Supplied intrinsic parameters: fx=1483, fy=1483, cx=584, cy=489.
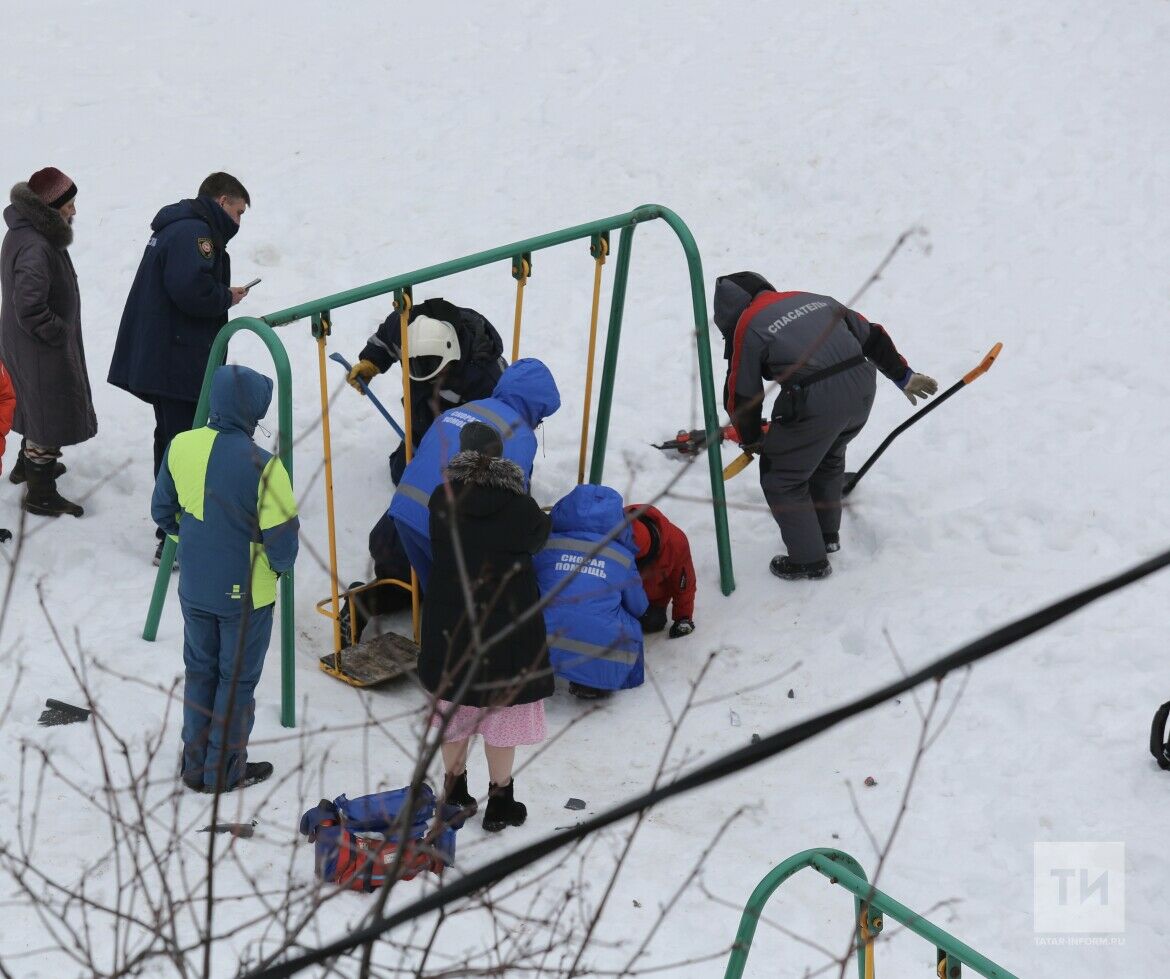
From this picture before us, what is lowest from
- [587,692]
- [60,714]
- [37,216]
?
[587,692]

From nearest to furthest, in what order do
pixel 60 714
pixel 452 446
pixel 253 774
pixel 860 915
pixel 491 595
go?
pixel 860 915, pixel 491 595, pixel 253 774, pixel 60 714, pixel 452 446

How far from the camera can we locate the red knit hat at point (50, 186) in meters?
5.72

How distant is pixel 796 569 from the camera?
6254mm

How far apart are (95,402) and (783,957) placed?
470cm

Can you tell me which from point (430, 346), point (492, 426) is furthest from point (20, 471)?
point (492, 426)

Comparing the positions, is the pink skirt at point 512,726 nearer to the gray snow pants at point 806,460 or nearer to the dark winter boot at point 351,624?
the dark winter boot at point 351,624

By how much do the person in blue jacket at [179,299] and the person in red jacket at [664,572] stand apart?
6.05 feet

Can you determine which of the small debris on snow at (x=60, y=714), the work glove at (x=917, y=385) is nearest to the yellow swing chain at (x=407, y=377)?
the small debris on snow at (x=60, y=714)

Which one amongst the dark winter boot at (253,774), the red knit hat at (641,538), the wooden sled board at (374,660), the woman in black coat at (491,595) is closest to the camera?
the woman in black coat at (491,595)

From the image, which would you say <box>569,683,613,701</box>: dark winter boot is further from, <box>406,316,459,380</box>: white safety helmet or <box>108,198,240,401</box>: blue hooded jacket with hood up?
<box>108,198,240,401</box>: blue hooded jacket with hood up

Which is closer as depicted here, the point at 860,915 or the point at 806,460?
the point at 860,915

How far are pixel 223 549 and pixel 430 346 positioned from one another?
6.24ft

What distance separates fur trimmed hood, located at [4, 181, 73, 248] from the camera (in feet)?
18.7

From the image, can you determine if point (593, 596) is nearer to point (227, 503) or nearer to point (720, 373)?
point (227, 503)
